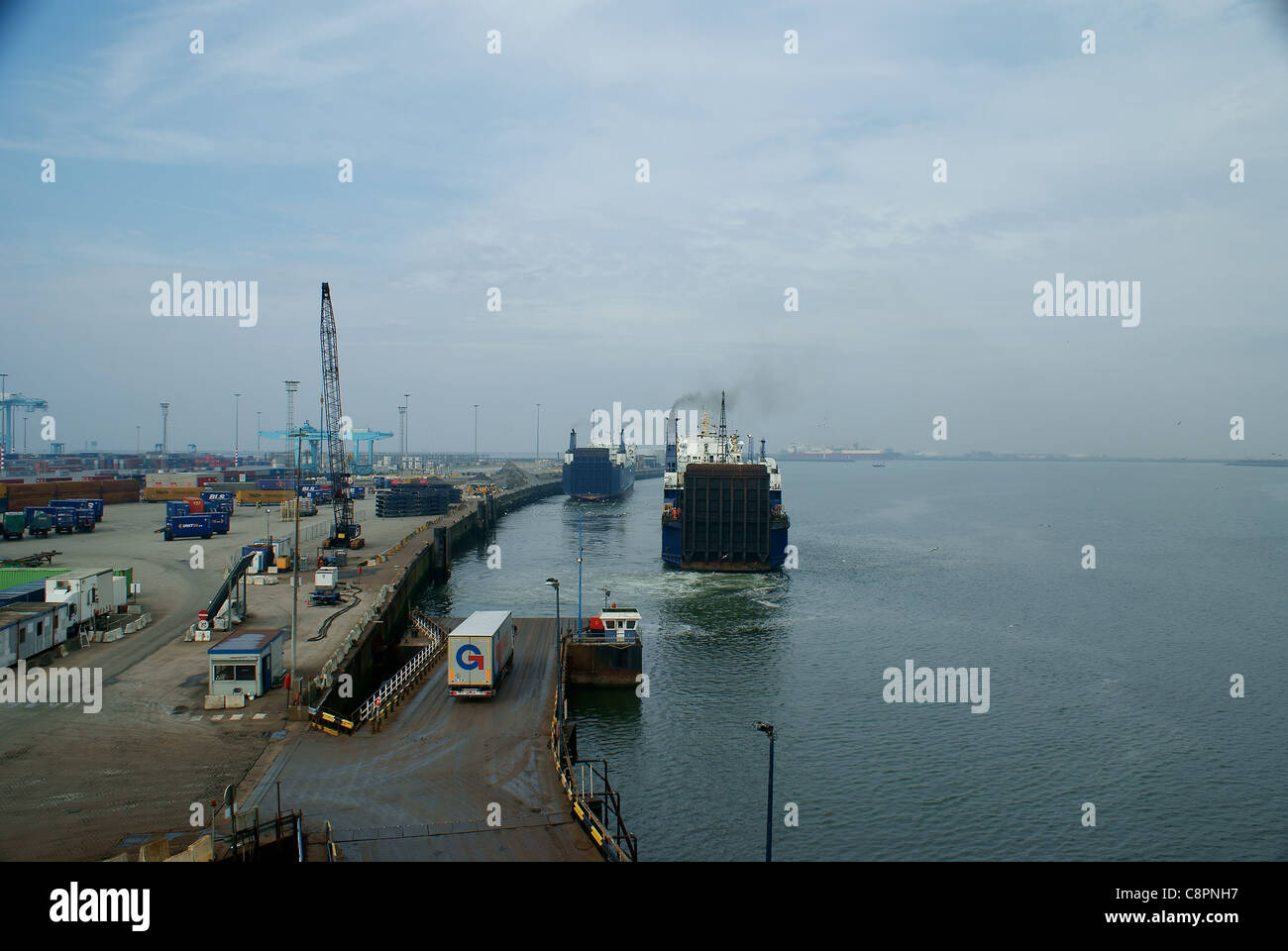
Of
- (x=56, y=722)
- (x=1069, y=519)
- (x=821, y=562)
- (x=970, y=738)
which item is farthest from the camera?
(x=1069, y=519)

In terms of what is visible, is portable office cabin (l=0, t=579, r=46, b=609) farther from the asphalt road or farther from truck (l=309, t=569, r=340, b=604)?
the asphalt road

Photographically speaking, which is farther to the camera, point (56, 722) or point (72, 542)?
point (72, 542)

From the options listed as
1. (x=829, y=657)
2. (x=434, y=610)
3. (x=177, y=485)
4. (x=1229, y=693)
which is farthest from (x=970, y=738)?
(x=177, y=485)

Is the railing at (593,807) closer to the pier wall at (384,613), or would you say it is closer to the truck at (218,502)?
the pier wall at (384,613)

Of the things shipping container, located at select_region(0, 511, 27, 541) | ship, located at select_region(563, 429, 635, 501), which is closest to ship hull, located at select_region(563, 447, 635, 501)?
ship, located at select_region(563, 429, 635, 501)

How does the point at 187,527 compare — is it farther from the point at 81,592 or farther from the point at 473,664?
the point at 473,664

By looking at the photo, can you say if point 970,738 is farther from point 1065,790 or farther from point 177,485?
point 177,485
